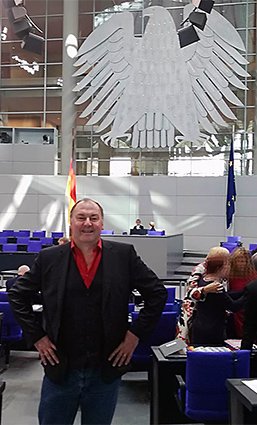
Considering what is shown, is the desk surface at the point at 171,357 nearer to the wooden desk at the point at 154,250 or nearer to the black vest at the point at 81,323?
the black vest at the point at 81,323

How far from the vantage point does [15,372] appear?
507cm

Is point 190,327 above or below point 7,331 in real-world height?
above

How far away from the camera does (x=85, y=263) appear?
217cm

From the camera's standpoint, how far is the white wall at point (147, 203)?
16.1 m

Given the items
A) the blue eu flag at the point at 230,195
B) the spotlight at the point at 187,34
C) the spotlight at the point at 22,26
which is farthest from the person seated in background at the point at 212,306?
the blue eu flag at the point at 230,195

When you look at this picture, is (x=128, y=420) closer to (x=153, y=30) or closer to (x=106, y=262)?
(x=106, y=262)

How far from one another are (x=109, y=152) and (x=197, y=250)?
541cm

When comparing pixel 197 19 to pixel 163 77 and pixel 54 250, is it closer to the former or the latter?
pixel 163 77

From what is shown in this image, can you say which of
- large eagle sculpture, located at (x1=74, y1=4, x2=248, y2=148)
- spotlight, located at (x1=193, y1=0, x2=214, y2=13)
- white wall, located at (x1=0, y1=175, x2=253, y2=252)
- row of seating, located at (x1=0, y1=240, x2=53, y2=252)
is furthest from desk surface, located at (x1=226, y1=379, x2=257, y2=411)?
large eagle sculpture, located at (x1=74, y1=4, x2=248, y2=148)

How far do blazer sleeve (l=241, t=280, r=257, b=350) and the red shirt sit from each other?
128 cm

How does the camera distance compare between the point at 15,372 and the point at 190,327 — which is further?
the point at 15,372

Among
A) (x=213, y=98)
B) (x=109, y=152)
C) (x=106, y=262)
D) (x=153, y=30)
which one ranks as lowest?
(x=106, y=262)

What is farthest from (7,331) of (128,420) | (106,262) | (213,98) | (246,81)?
(246,81)

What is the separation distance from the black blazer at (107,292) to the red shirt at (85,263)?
0.9 inches
